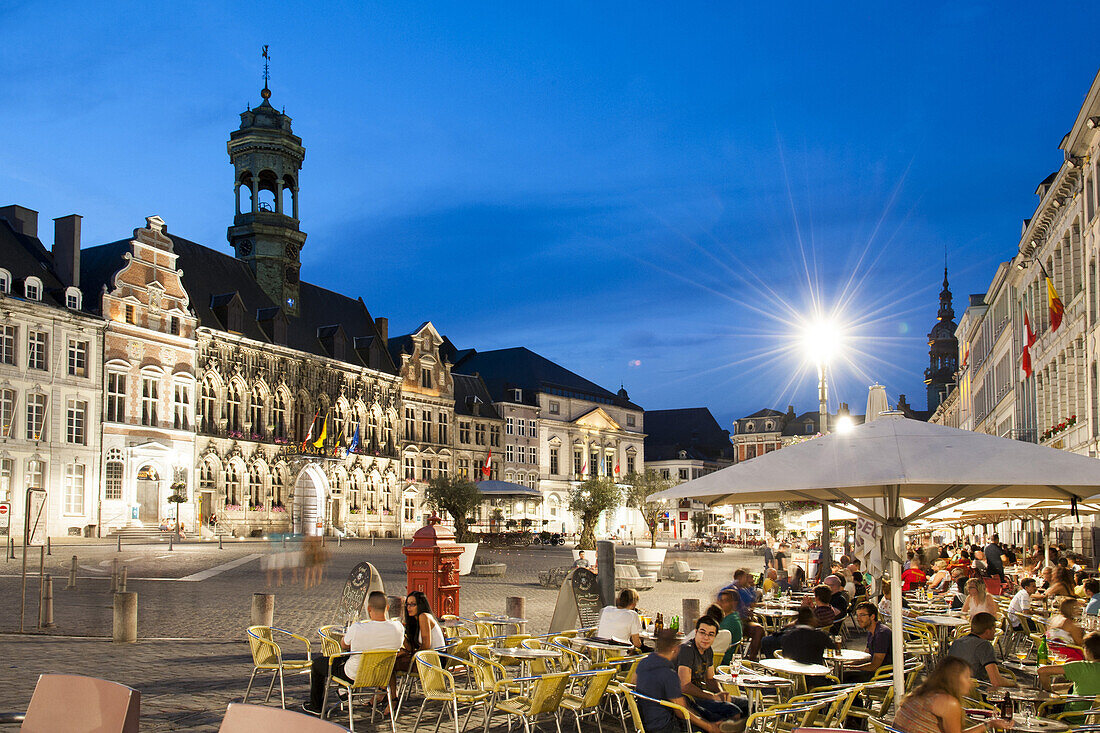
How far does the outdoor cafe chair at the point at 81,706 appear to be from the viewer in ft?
13.1

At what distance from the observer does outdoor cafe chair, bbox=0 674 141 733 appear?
399 cm

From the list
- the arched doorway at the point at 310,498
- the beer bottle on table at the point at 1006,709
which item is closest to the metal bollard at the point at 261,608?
the beer bottle on table at the point at 1006,709

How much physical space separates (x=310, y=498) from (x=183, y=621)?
41.6 meters

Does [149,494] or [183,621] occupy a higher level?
[149,494]

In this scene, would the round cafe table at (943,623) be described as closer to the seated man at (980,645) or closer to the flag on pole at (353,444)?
the seated man at (980,645)

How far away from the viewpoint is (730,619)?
10719 millimetres

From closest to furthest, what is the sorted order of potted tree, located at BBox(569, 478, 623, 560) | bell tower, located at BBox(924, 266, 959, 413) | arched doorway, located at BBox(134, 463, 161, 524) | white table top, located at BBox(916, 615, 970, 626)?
1. white table top, located at BBox(916, 615, 970, 626)
2. potted tree, located at BBox(569, 478, 623, 560)
3. arched doorway, located at BBox(134, 463, 161, 524)
4. bell tower, located at BBox(924, 266, 959, 413)

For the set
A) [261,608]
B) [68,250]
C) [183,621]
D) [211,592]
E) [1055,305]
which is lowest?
[211,592]

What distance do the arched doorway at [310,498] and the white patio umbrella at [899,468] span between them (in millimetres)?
50319

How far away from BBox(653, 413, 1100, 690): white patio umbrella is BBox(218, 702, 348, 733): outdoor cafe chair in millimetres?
4474

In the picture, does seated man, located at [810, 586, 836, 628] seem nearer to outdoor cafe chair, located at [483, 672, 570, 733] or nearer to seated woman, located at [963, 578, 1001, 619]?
seated woman, located at [963, 578, 1001, 619]

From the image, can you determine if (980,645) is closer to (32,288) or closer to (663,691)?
(663,691)

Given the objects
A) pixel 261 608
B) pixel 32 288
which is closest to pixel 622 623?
pixel 261 608

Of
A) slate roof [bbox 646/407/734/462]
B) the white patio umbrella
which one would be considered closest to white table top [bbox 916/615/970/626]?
the white patio umbrella
